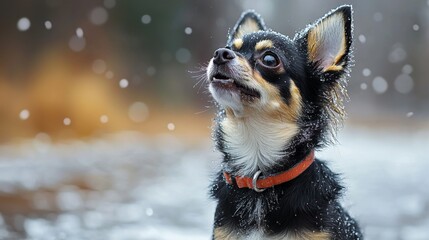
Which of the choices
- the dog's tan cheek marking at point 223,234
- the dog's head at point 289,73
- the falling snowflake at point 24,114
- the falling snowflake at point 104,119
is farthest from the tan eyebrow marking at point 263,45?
the falling snowflake at point 104,119

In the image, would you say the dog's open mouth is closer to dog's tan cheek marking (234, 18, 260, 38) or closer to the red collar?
the red collar

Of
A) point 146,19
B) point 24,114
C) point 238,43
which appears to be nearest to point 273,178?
point 238,43

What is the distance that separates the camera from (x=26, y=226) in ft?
22.7

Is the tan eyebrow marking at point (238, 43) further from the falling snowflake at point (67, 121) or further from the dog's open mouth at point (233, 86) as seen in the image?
the falling snowflake at point (67, 121)

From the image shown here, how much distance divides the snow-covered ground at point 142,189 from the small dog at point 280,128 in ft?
1.27

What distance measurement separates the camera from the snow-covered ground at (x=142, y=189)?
705cm

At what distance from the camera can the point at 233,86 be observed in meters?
4.11

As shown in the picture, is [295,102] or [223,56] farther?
[295,102]

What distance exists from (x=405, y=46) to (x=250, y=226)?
22.8 m

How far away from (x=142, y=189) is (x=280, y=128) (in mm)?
5201

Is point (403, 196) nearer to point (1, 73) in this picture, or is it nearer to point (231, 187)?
point (231, 187)

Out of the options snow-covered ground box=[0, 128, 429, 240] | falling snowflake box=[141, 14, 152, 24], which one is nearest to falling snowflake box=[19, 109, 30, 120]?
snow-covered ground box=[0, 128, 429, 240]

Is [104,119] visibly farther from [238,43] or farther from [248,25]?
[238,43]

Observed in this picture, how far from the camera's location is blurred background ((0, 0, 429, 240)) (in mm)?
7742
